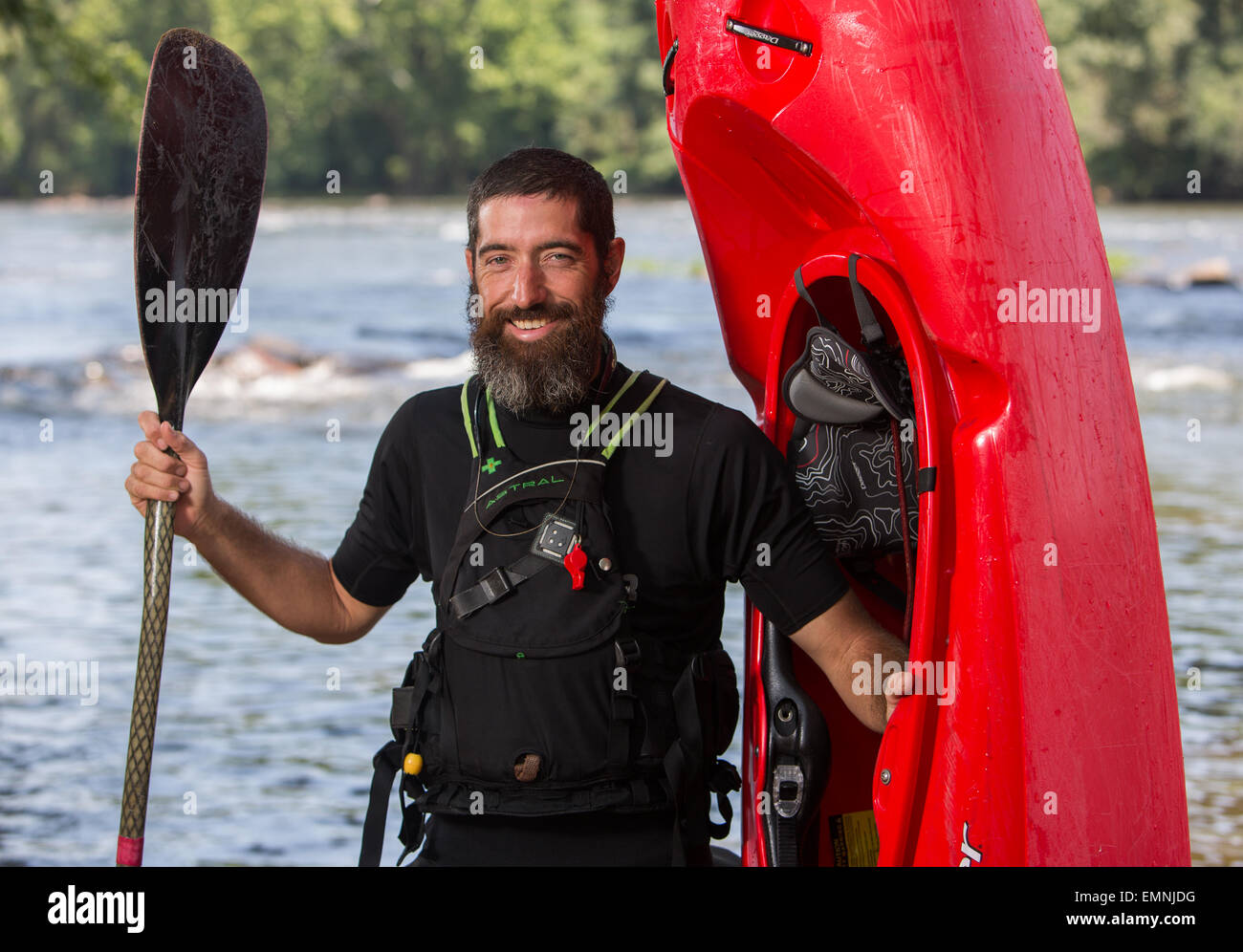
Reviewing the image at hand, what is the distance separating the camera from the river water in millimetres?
5102

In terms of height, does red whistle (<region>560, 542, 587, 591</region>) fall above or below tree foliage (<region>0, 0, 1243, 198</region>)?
below

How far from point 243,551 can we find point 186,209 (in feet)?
2.23

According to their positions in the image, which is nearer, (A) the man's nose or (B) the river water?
(A) the man's nose

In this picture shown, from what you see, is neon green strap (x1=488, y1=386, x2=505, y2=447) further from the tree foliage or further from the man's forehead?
the tree foliage

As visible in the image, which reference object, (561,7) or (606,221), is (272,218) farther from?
(606,221)

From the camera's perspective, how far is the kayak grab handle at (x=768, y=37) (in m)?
2.60

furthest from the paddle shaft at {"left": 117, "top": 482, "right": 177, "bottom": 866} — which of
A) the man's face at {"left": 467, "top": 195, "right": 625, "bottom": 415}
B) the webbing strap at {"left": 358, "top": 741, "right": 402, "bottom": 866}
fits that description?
the man's face at {"left": 467, "top": 195, "right": 625, "bottom": 415}

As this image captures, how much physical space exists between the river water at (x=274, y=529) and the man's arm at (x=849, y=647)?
2.17 metres

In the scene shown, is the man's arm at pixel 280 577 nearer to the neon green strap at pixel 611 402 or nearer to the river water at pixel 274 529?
the neon green strap at pixel 611 402

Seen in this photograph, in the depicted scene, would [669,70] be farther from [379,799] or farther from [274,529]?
[274,529]

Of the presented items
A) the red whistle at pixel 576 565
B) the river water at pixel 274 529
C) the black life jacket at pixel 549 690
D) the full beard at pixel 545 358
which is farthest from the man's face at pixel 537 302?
the river water at pixel 274 529

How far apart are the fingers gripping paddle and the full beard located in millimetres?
617
